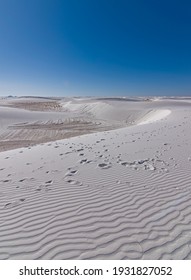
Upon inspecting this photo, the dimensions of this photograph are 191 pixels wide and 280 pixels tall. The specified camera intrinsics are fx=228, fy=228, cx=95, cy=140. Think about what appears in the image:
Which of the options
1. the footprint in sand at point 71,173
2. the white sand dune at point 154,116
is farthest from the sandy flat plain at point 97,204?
the white sand dune at point 154,116

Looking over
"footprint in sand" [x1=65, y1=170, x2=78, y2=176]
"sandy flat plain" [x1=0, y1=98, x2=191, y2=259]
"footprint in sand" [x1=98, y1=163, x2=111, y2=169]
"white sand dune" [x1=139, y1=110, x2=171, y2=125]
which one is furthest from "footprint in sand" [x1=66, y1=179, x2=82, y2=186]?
"white sand dune" [x1=139, y1=110, x2=171, y2=125]

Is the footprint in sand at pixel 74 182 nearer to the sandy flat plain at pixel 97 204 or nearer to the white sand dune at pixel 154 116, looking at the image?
the sandy flat plain at pixel 97 204

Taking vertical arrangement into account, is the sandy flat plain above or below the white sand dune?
below

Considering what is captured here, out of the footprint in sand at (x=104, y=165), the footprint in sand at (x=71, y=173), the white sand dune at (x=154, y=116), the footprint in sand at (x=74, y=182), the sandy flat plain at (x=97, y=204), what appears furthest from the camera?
the white sand dune at (x=154, y=116)

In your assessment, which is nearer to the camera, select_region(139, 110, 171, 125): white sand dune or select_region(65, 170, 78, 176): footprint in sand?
select_region(65, 170, 78, 176): footprint in sand

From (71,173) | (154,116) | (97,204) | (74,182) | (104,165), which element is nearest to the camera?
(97,204)

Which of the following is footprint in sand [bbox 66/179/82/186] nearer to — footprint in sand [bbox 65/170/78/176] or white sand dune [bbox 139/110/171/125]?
footprint in sand [bbox 65/170/78/176]

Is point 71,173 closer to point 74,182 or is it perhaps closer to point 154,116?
point 74,182

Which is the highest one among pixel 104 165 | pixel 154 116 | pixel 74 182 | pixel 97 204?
pixel 154 116

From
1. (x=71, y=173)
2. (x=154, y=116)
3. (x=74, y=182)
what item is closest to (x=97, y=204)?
(x=74, y=182)

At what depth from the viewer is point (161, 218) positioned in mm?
4227

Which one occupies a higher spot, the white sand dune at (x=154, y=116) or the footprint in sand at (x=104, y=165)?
the white sand dune at (x=154, y=116)
